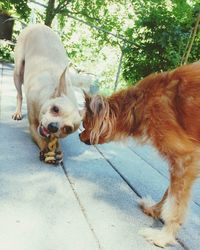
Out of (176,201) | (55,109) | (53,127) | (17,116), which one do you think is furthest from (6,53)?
(176,201)

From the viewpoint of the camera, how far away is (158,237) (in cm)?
257

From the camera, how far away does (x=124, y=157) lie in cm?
428

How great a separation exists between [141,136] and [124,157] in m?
1.49

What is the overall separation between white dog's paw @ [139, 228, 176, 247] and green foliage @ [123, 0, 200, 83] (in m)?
7.06

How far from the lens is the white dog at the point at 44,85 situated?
12.2 ft

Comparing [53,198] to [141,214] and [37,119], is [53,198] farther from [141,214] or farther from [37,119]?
[37,119]

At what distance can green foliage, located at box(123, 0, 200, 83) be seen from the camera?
30.7ft

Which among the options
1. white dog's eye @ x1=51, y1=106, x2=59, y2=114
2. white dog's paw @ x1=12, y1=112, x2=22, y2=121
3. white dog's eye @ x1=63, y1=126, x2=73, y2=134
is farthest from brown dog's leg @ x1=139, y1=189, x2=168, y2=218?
white dog's paw @ x1=12, y1=112, x2=22, y2=121

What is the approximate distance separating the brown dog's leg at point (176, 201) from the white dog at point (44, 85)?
55.8 inches

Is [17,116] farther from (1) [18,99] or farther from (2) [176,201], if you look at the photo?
(2) [176,201]

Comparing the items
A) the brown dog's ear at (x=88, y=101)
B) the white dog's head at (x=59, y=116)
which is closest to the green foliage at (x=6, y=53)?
the white dog's head at (x=59, y=116)

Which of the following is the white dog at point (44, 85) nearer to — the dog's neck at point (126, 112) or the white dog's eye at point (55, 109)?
the white dog's eye at point (55, 109)

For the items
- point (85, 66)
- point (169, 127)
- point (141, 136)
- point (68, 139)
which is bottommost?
point (85, 66)

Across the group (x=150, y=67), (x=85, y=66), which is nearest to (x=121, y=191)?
(x=150, y=67)
